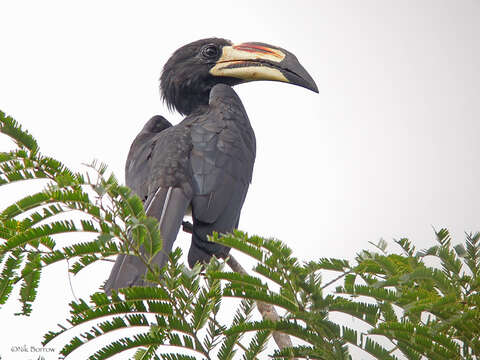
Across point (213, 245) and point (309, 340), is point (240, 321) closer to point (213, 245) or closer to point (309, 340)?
point (309, 340)

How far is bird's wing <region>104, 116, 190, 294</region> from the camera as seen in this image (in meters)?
3.35

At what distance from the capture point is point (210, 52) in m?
7.42

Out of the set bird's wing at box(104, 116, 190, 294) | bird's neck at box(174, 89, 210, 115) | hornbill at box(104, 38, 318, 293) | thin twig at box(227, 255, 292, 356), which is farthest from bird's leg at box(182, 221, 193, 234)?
bird's neck at box(174, 89, 210, 115)

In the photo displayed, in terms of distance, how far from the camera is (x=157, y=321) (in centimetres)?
219

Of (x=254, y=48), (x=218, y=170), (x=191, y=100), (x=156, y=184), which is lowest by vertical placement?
(x=156, y=184)

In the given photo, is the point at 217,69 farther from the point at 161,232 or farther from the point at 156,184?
the point at 161,232

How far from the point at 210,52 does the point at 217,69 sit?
30cm

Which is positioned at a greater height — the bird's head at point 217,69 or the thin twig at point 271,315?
the bird's head at point 217,69

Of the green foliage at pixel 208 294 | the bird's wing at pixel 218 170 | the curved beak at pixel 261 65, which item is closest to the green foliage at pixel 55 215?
the green foliage at pixel 208 294

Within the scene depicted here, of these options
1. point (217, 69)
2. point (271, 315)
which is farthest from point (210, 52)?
point (271, 315)

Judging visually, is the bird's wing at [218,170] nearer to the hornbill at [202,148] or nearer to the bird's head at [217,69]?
the hornbill at [202,148]

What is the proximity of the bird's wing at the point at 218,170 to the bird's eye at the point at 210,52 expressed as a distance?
4.13ft

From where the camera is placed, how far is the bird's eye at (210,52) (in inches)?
292

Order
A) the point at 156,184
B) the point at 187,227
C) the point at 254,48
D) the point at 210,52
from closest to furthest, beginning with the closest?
the point at 156,184 < the point at 187,227 < the point at 254,48 < the point at 210,52
